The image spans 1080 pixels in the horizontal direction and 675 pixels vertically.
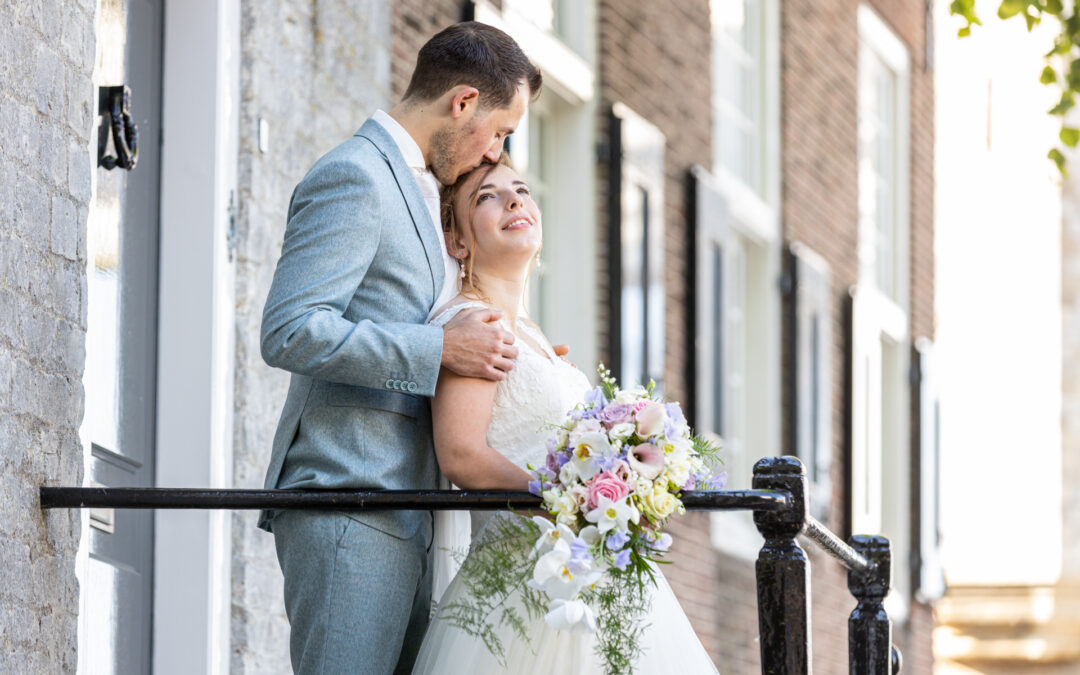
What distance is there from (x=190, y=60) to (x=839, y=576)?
8.05 metres

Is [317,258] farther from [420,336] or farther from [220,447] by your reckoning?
[220,447]

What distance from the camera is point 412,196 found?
4121mm

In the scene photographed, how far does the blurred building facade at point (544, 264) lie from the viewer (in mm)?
4605

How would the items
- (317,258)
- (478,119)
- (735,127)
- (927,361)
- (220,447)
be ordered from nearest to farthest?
(317,258)
(478,119)
(220,447)
(735,127)
(927,361)

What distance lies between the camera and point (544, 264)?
9.62m

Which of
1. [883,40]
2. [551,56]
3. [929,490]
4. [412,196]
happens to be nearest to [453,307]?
[412,196]

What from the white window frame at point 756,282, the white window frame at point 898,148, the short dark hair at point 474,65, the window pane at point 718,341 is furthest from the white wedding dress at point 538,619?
the white window frame at point 898,148

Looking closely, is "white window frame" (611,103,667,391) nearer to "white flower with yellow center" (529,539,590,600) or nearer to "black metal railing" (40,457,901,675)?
"black metal railing" (40,457,901,675)

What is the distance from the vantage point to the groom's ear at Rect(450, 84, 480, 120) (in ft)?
13.6

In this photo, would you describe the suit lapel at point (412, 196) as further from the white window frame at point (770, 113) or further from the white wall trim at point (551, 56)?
the white window frame at point (770, 113)

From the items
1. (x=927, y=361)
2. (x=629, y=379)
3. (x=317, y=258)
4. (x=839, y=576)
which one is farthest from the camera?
(x=927, y=361)

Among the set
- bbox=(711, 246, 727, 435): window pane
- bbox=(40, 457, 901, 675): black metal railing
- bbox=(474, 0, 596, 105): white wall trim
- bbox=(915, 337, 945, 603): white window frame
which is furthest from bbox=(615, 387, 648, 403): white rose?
bbox=(915, 337, 945, 603): white window frame

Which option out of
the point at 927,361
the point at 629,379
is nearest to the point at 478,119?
the point at 629,379

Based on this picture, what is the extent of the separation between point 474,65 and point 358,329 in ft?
2.14
